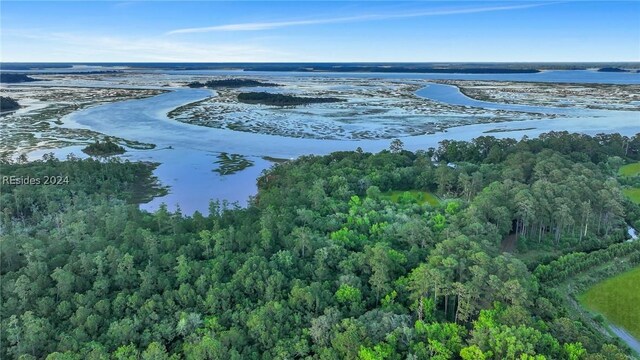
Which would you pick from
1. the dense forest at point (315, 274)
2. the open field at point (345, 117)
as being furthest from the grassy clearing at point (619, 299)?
the open field at point (345, 117)

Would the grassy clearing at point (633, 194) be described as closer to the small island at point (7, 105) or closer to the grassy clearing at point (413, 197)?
the grassy clearing at point (413, 197)

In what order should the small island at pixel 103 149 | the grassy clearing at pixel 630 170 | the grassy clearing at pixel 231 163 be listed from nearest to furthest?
the grassy clearing at pixel 630 170
the grassy clearing at pixel 231 163
the small island at pixel 103 149

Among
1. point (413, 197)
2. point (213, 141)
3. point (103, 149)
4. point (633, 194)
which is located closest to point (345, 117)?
point (213, 141)

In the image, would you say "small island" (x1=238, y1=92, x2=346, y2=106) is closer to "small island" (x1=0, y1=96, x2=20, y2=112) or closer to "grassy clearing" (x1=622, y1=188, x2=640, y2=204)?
"small island" (x1=0, y1=96, x2=20, y2=112)

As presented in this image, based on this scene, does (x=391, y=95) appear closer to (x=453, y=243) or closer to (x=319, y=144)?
(x=319, y=144)

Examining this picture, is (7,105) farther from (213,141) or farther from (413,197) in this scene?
(413,197)
